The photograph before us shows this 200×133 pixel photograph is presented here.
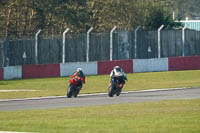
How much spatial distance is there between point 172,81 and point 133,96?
27.8ft

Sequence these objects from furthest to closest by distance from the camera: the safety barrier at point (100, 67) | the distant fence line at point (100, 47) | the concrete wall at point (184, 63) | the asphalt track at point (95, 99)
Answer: the concrete wall at point (184, 63), the distant fence line at point (100, 47), the safety barrier at point (100, 67), the asphalt track at point (95, 99)

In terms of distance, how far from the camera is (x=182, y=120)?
13312 mm

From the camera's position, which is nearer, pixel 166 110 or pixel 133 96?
pixel 166 110

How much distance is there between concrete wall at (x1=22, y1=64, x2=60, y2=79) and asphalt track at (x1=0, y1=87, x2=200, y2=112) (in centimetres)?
854

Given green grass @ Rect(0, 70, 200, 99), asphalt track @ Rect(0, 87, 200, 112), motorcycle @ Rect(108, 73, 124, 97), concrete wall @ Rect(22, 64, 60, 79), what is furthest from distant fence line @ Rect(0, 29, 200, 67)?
motorcycle @ Rect(108, 73, 124, 97)

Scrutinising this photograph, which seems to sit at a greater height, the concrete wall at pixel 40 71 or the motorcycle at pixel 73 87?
the concrete wall at pixel 40 71

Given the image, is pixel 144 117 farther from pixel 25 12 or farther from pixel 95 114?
pixel 25 12

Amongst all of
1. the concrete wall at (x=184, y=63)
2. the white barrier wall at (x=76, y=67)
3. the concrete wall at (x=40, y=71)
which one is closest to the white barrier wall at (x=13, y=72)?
the concrete wall at (x=40, y=71)

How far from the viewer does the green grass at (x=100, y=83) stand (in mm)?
25188

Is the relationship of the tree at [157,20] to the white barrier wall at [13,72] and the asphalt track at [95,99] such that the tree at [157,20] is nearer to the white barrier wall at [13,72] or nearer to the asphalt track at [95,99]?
the white barrier wall at [13,72]

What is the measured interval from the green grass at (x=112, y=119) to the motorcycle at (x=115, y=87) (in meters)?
4.65

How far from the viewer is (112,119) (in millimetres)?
13898

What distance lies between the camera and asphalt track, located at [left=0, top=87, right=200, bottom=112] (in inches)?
748

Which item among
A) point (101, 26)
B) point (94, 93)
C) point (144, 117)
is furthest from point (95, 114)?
point (101, 26)
